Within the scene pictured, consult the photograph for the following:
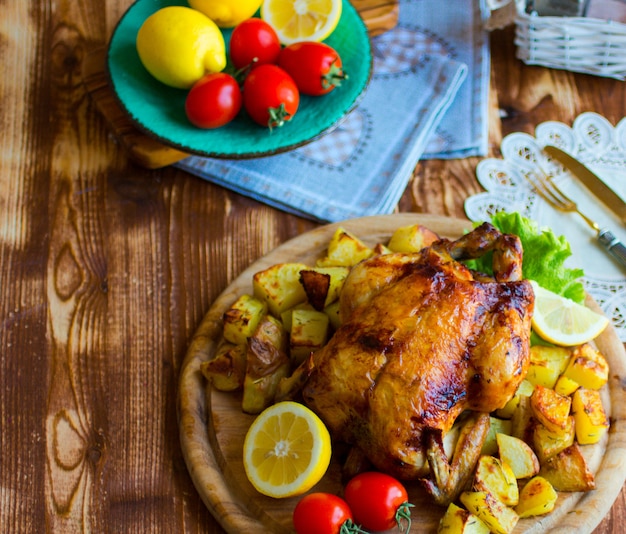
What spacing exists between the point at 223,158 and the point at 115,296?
2.18ft

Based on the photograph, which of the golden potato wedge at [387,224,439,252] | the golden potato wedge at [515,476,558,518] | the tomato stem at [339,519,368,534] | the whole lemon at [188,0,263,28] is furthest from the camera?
the whole lemon at [188,0,263,28]

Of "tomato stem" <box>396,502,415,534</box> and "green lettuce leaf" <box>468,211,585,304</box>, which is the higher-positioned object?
"green lettuce leaf" <box>468,211,585,304</box>

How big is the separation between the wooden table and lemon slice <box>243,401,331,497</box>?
32cm

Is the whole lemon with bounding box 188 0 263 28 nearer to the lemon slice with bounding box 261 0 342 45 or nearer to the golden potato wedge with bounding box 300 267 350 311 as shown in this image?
the lemon slice with bounding box 261 0 342 45

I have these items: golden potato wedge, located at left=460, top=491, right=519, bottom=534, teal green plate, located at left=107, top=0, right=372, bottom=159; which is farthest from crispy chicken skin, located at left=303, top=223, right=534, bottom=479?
teal green plate, located at left=107, top=0, right=372, bottom=159

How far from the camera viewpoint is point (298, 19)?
10.3ft

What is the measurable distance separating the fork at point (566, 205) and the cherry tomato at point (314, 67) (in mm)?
940

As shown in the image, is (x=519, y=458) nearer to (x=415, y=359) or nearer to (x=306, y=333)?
(x=415, y=359)

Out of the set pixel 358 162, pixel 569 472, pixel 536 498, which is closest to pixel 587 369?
pixel 569 472

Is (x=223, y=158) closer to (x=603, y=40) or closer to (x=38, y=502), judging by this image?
(x=38, y=502)

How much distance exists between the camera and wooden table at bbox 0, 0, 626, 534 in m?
2.41

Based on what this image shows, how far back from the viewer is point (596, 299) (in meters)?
2.86

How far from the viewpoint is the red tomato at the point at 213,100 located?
287 centimetres

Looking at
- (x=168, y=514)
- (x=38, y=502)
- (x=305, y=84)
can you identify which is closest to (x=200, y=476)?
(x=168, y=514)
